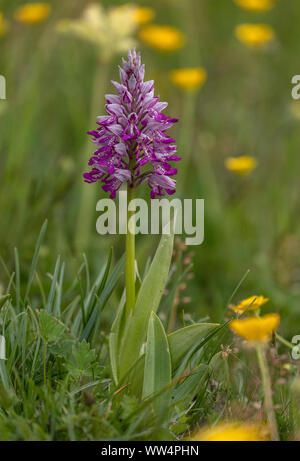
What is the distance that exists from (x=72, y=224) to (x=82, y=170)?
370 millimetres

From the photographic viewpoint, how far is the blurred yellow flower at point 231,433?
5.26 feet

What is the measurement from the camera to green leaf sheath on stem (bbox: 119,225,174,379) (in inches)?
70.8

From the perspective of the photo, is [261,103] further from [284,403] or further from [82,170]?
[284,403]

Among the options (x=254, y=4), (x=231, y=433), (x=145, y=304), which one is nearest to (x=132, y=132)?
(x=145, y=304)

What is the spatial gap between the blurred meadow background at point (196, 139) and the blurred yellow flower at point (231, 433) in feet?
2.81

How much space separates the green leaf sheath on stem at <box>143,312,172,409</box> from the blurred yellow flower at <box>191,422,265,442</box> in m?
0.17

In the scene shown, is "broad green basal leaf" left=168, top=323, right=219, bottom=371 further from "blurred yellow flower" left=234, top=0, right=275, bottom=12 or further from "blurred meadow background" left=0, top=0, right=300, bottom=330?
"blurred yellow flower" left=234, top=0, right=275, bottom=12

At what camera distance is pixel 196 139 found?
17.0ft

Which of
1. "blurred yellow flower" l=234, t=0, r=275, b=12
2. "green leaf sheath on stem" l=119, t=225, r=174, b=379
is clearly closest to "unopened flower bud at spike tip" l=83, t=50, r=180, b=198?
"green leaf sheath on stem" l=119, t=225, r=174, b=379

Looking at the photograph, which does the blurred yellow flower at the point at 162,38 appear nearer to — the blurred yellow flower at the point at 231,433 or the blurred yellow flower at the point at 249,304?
the blurred yellow flower at the point at 249,304

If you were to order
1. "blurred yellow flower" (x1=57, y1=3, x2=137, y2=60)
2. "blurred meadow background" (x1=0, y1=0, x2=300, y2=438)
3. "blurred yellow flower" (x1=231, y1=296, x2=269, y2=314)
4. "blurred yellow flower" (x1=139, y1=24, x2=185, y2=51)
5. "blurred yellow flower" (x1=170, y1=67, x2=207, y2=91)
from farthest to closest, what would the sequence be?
1. "blurred yellow flower" (x1=139, y1=24, x2=185, y2=51)
2. "blurred yellow flower" (x1=170, y1=67, x2=207, y2=91)
3. "blurred yellow flower" (x1=57, y1=3, x2=137, y2=60)
4. "blurred meadow background" (x1=0, y1=0, x2=300, y2=438)
5. "blurred yellow flower" (x1=231, y1=296, x2=269, y2=314)

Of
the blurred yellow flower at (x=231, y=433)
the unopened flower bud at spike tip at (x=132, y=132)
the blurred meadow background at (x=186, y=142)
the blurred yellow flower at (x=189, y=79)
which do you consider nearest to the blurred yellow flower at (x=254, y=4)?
the blurred meadow background at (x=186, y=142)

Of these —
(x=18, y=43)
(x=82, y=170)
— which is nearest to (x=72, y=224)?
(x=82, y=170)

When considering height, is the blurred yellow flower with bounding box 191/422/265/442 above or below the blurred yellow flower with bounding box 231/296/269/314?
below
